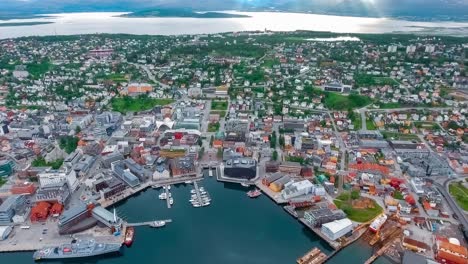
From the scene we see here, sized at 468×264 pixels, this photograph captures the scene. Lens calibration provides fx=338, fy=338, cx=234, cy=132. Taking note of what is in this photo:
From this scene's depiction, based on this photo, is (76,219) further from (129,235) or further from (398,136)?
(398,136)

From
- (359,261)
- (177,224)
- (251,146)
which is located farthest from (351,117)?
(177,224)

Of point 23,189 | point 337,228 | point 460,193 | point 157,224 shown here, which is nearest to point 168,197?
point 157,224

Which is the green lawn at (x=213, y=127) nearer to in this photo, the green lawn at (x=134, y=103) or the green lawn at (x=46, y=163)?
the green lawn at (x=134, y=103)

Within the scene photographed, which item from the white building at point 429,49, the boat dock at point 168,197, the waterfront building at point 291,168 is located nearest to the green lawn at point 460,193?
the waterfront building at point 291,168

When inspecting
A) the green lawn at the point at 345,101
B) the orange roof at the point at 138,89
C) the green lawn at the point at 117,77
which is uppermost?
the green lawn at the point at 117,77

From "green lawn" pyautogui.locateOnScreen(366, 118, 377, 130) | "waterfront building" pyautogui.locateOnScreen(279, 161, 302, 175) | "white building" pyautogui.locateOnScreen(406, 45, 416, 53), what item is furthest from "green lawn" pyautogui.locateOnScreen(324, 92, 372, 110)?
"white building" pyautogui.locateOnScreen(406, 45, 416, 53)

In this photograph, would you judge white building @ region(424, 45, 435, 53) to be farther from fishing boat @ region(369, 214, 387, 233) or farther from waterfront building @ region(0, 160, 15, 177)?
waterfront building @ region(0, 160, 15, 177)

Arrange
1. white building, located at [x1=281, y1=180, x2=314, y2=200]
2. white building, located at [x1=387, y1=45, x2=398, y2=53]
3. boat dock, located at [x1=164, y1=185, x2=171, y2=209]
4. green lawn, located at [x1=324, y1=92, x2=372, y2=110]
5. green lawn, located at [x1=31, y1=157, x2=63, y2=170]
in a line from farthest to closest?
1. white building, located at [x1=387, y1=45, x2=398, y2=53]
2. green lawn, located at [x1=324, y1=92, x2=372, y2=110]
3. green lawn, located at [x1=31, y1=157, x2=63, y2=170]
4. white building, located at [x1=281, y1=180, x2=314, y2=200]
5. boat dock, located at [x1=164, y1=185, x2=171, y2=209]

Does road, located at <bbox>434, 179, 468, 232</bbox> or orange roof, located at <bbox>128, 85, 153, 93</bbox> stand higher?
orange roof, located at <bbox>128, 85, 153, 93</bbox>

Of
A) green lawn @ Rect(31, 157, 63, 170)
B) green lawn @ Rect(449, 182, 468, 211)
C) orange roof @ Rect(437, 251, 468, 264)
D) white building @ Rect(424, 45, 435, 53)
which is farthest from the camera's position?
white building @ Rect(424, 45, 435, 53)
